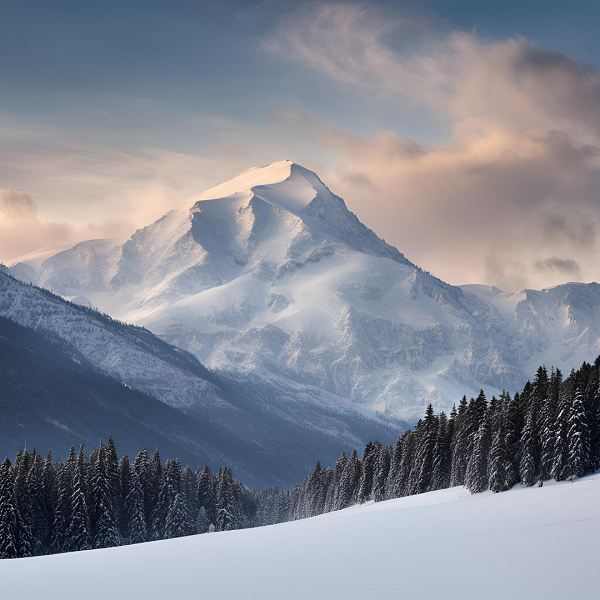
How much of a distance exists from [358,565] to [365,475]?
109 metres

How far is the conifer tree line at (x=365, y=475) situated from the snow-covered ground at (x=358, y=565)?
32962 millimetres

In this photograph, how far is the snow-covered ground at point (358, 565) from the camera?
27.0m

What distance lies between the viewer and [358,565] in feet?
102

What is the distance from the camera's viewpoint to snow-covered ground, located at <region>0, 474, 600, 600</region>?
88.5 ft

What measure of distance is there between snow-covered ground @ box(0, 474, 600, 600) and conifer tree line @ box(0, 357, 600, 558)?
33.0 metres

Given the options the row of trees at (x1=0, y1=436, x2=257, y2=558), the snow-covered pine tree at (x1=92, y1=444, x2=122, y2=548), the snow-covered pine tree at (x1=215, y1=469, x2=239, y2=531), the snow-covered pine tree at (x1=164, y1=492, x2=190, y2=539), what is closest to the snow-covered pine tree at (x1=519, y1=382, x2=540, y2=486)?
the snow-covered pine tree at (x1=92, y1=444, x2=122, y2=548)

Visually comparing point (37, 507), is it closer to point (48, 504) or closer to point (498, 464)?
point (48, 504)

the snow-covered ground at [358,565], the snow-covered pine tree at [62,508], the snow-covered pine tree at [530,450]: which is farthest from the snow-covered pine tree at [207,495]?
the snow-covered ground at [358,565]

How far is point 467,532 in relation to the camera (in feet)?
125

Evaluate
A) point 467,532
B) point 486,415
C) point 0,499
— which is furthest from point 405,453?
point 467,532

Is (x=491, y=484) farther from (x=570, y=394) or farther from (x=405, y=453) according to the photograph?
(x=405, y=453)

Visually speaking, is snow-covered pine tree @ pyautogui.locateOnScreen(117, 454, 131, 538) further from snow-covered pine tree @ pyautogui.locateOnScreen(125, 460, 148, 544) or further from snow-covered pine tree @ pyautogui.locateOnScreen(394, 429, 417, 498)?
snow-covered pine tree @ pyautogui.locateOnScreen(394, 429, 417, 498)

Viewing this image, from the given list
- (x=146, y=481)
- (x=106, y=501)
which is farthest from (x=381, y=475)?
(x=106, y=501)

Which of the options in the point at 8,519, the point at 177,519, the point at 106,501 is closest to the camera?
the point at 8,519
